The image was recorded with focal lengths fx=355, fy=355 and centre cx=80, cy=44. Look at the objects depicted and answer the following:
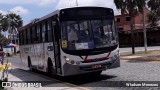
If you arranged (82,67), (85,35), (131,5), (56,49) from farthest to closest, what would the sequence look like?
(131,5) → (56,49) → (85,35) → (82,67)

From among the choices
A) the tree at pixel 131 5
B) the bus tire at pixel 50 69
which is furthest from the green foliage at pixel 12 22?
the bus tire at pixel 50 69

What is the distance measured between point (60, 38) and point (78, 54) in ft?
3.08

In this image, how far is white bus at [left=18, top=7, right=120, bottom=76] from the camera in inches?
543

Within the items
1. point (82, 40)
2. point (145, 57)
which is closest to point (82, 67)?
point (82, 40)

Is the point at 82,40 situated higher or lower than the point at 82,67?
higher

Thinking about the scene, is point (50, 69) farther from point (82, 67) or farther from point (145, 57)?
point (145, 57)

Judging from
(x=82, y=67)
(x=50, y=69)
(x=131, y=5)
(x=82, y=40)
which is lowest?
(x=50, y=69)

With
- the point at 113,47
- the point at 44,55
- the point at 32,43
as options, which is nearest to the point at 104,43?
the point at 113,47

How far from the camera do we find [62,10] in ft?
46.1

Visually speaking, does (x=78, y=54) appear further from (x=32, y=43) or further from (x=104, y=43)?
(x=32, y=43)

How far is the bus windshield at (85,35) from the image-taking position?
1381cm

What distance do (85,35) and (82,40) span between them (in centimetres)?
24

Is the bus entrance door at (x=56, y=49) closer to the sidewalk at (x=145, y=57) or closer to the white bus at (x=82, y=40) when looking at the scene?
the white bus at (x=82, y=40)

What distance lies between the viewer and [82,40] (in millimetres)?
13875
